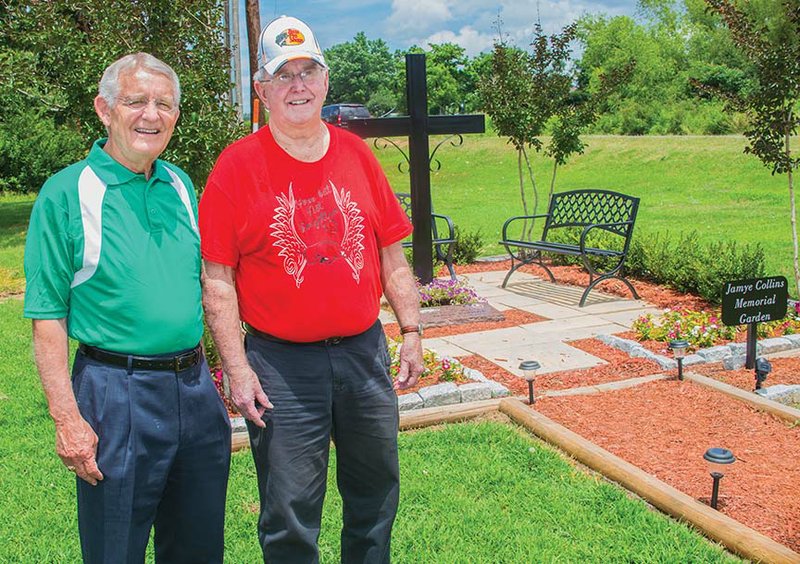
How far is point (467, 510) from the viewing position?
357cm

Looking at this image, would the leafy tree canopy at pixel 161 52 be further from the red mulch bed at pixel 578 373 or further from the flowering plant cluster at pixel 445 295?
the flowering plant cluster at pixel 445 295

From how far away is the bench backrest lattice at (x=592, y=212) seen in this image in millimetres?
8742

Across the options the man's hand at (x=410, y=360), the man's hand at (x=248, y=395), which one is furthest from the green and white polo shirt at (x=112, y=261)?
the man's hand at (x=410, y=360)

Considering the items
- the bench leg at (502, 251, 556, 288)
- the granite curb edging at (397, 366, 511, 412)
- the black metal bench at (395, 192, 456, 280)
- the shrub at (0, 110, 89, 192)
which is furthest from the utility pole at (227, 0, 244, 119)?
the shrub at (0, 110, 89, 192)

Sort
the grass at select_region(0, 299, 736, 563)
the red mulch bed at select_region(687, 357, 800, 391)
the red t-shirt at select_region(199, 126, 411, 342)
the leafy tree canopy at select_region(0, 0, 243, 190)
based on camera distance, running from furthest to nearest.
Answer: the red mulch bed at select_region(687, 357, 800, 391)
the leafy tree canopy at select_region(0, 0, 243, 190)
the grass at select_region(0, 299, 736, 563)
the red t-shirt at select_region(199, 126, 411, 342)

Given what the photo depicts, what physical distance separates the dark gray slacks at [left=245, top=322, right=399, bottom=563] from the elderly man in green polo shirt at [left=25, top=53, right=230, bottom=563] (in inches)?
8.7

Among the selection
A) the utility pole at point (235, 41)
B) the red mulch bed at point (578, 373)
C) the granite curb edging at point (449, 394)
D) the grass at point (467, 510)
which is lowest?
the grass at point (467, 510)

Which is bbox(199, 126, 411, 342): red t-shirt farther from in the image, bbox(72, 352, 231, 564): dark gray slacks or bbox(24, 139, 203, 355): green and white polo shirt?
bbox(72, 352, 231, 564): dark gray slacks

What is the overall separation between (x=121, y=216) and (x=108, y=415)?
56 cm

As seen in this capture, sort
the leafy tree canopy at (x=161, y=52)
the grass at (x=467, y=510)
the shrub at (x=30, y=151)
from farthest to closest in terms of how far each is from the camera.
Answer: the shrub at (x=30, y=151)
the leafy tree canopy at (x=161, y=52)
the grass at (x=467, y=510)

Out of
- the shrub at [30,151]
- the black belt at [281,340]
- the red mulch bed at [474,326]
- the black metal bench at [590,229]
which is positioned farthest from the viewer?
the shrub at [30,151]

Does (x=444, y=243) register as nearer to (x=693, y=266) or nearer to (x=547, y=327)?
(x=547, y=327)

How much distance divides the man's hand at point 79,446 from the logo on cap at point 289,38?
49.9 inches

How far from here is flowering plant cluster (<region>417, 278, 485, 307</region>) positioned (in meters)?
7.87
